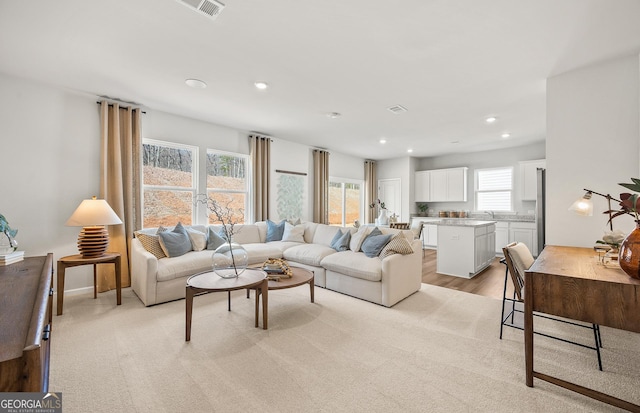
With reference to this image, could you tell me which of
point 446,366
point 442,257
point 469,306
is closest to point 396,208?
point 442,257

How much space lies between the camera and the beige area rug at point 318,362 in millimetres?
1636

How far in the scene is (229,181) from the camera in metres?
5.07

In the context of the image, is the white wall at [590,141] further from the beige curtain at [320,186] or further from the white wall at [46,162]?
the white wall at [46,162]

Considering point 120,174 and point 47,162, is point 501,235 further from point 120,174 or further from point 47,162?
point 47,162

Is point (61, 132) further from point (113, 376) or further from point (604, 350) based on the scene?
point (604, 350)

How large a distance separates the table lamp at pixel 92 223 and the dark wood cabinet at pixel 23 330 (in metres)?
1.37

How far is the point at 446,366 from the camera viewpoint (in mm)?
1997

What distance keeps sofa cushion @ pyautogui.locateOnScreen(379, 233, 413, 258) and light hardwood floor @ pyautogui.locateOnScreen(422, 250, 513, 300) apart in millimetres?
1069

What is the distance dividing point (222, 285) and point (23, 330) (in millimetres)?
1488

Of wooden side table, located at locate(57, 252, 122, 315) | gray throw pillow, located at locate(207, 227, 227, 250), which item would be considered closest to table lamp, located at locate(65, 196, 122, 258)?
wooden side table, located at locate(57, 252, 122, 315)

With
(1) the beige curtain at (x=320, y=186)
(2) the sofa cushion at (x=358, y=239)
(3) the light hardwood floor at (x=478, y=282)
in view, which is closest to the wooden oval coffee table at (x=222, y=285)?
(2) the sofa cushion at (x=358, y=239)

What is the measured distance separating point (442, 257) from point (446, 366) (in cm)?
302

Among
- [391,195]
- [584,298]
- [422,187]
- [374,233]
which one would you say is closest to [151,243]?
[374,233]

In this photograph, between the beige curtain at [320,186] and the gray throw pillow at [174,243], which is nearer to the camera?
the gray throw pillow at [174,243]
